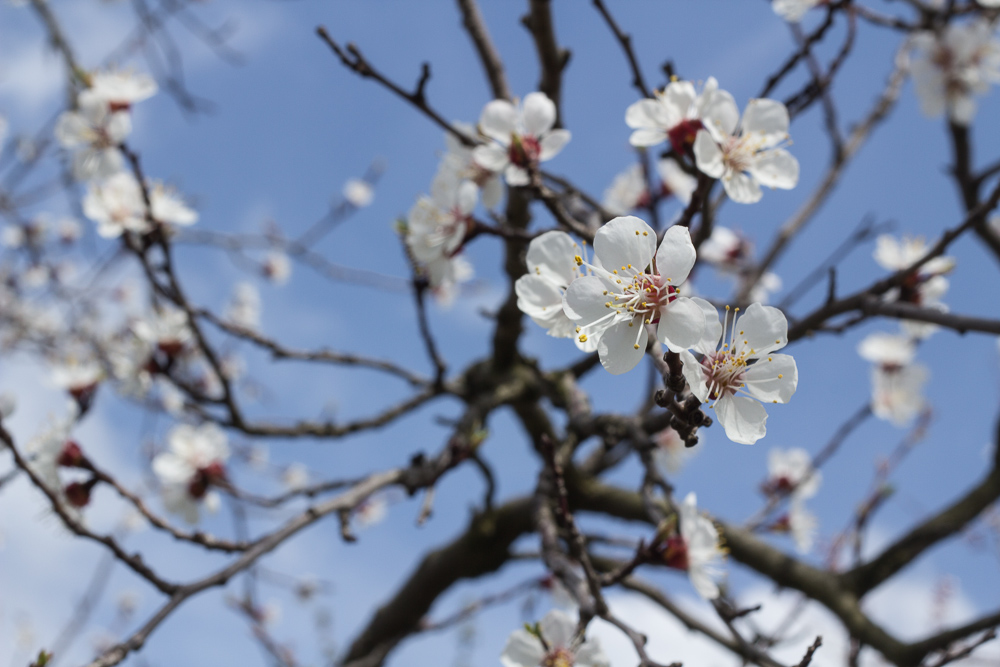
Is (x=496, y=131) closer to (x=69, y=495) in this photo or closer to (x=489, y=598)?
(x=69, y=495)

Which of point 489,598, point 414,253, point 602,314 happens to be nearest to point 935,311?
point 602,314

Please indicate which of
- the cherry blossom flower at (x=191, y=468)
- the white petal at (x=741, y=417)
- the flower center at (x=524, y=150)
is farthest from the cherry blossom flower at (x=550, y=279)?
the cherry blossom flower at (x=191, y=468)

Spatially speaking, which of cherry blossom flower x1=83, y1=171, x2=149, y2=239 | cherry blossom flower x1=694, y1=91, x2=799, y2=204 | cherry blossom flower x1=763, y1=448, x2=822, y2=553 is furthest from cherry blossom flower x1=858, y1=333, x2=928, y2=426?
cherry blossom flower x1=83, y1=171, x2=149, y2=239

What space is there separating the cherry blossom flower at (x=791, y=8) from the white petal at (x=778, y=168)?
2.61 feet

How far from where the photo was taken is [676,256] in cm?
86

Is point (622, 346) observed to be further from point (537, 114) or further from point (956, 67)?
point (956, 67)

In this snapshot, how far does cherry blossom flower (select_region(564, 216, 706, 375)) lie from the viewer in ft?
2.80

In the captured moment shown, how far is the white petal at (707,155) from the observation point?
1.17 metres

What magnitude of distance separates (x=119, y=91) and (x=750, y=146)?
1.72 metres

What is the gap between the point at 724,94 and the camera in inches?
48.4

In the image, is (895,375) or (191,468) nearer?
(191,468)

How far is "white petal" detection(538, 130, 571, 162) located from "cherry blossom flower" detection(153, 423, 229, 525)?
4.54ft

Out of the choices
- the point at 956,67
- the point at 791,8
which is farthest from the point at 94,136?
the point at 956,67

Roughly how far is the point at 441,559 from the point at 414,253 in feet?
6.15
